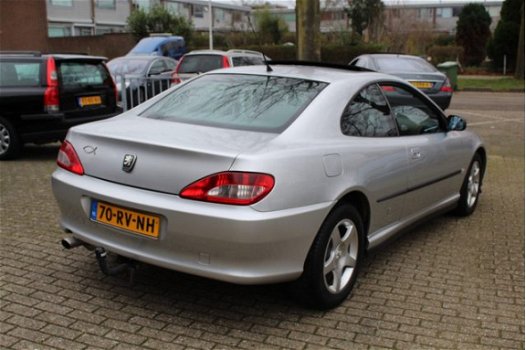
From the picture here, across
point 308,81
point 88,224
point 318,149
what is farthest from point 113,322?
point 308,81

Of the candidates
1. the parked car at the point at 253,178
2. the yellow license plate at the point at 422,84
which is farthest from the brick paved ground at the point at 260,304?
the yellow license plate at the point at 422,84

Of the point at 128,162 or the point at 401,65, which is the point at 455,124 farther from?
the point at 401,65

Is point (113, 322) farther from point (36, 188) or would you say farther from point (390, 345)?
point (36, 188)

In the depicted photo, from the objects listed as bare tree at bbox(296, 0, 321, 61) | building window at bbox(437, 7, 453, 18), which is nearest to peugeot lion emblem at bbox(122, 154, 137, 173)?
bare tree at bbox(296, 0, 321, 61)

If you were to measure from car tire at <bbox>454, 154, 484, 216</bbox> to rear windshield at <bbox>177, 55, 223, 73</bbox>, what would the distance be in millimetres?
8271

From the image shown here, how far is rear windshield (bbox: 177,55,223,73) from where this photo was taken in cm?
1344

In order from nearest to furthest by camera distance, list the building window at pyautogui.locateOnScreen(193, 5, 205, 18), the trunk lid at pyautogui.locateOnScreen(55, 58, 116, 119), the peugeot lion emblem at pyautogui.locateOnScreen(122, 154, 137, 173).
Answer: the peugeot lion emblem at pyautogui.locateOnScreen(122, 154, 137, 173), the trunk lid at pyautogui.locateOnScreen(55, 58, 116, 119), the building window at pyautogui.locateOnScreen(193, 5, 205, 18)

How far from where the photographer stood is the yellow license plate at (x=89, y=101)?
8.79 m

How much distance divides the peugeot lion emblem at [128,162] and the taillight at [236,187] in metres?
0.48

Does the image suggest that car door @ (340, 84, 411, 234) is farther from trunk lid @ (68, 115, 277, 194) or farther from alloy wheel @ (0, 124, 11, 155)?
alloy wheel @ (0, 124, 11, 155)

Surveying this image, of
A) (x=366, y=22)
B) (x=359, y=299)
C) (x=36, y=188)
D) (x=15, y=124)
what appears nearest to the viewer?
(x=359, y=299)

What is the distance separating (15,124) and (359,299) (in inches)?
253

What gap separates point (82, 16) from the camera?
1735 inches

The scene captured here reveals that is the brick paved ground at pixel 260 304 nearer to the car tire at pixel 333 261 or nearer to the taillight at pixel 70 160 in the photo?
the car tire at pixel 333 261
